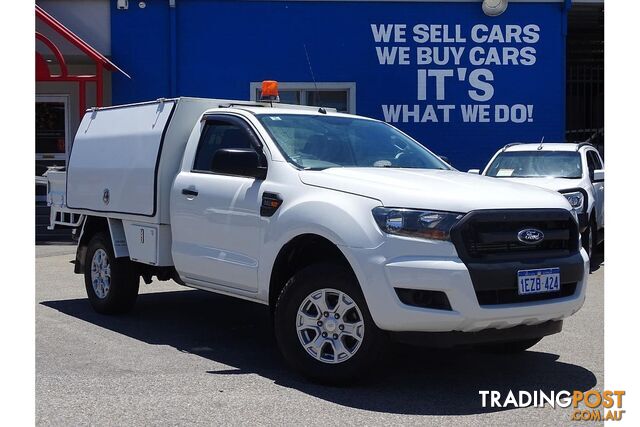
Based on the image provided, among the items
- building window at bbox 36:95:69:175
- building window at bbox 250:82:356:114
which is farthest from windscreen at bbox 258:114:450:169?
building window at bbox 36:95:69:175

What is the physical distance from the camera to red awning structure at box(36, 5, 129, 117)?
50.3 feet

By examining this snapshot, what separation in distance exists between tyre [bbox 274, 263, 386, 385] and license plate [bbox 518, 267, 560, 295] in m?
0.94

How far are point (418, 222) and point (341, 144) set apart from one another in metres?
1.65

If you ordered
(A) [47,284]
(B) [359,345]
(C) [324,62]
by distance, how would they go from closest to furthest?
(B) [359,345] < (A) [47,284] < (C) [324,62]

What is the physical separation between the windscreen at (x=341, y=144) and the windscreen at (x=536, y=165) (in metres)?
5.08

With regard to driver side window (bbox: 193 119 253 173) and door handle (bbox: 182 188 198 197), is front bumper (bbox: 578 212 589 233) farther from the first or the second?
door handle (bbox: 182 188 198 197)

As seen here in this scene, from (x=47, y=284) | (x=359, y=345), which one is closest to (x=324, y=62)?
(x=47, y=284)

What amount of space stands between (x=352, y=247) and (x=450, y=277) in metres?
0.67

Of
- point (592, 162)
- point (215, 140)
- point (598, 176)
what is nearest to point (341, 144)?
point (215, 140)

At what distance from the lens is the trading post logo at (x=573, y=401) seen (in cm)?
493

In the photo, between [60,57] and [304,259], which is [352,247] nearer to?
[304,259]

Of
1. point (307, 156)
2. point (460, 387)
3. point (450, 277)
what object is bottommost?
point (460, 387)

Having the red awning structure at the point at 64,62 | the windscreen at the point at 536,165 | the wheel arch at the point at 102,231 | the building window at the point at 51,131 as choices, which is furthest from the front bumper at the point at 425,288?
the building window at the point at 51,131

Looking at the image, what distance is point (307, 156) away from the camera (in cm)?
623
